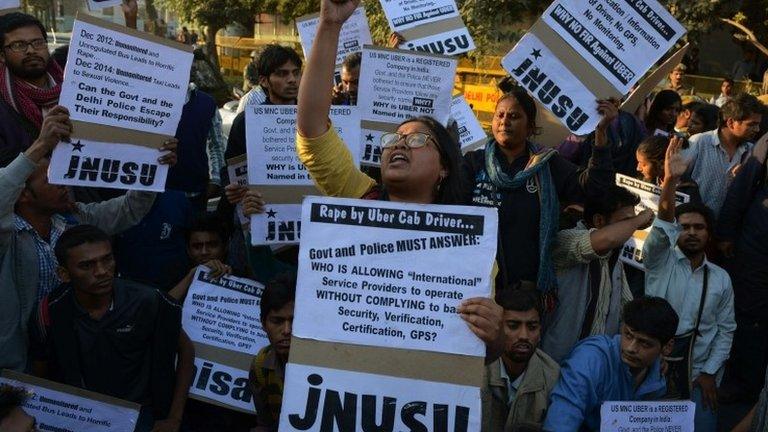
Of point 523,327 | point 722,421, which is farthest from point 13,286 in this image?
point 722,421

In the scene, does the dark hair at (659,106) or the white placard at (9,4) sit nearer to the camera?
the white placard at (9,4)

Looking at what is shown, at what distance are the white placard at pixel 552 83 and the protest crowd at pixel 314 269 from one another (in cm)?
3

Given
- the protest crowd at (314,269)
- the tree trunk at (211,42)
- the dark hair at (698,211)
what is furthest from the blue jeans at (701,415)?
the tree trunk at (211,42)

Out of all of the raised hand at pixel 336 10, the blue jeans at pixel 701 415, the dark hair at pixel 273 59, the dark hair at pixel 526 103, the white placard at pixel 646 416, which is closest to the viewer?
the raised hand at pixel 336 10

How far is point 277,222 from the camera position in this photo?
500 centimetres

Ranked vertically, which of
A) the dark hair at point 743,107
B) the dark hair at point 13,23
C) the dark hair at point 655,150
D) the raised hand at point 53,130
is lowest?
the raised hand at point 53,130

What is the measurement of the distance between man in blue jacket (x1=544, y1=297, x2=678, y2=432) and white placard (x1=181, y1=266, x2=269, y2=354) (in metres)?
1.67

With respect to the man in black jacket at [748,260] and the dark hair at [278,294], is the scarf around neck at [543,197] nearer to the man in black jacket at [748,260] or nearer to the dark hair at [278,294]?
the dark hair at [278,294]

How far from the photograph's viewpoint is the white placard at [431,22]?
6551 millimetres

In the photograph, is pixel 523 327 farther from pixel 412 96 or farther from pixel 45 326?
pixel 45 326

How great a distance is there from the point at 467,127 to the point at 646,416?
2945 mm

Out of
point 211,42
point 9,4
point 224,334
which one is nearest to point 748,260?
point 224,334

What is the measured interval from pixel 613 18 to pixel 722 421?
2882 mm

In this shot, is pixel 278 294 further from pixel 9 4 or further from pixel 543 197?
pixel 9 4
